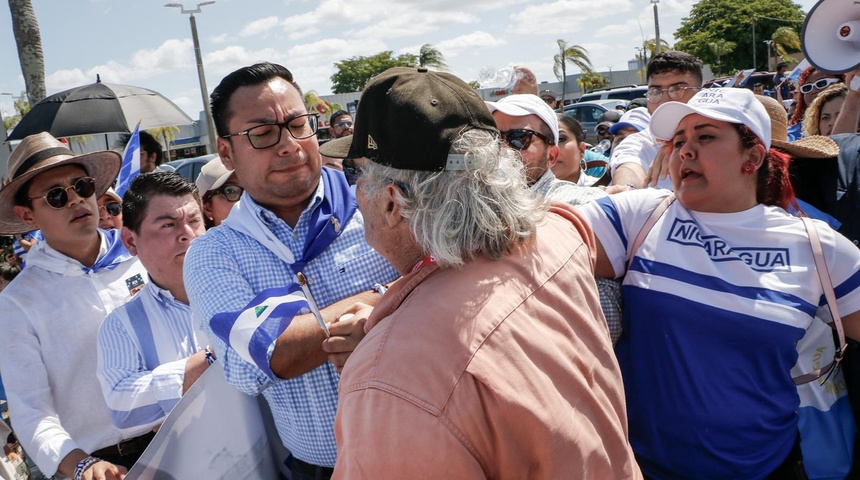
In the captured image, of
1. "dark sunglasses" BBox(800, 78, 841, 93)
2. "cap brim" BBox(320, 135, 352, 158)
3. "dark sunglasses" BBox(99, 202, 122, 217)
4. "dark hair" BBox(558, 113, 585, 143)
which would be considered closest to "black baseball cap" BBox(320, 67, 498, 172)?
"cap brim" BBox(320, 135, 352, 158)

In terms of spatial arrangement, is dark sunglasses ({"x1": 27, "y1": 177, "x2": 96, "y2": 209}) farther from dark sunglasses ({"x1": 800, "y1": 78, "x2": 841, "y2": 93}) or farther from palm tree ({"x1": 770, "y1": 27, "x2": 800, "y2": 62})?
palm tree ({"x1": 770, "y1": 27, "x2": 800, "y2": 62})

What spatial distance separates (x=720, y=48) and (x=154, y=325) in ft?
178

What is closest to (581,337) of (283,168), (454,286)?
(454,286)

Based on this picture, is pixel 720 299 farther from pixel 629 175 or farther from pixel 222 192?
pixel 222 192

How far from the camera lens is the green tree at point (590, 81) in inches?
2007

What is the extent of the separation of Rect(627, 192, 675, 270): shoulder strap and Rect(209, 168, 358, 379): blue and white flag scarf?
92 centimetres

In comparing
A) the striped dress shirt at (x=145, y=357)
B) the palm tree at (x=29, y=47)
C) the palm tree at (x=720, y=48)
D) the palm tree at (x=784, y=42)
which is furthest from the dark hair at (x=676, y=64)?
the palm tree at (x=720, y=48)

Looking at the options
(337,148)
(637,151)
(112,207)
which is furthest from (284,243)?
(112,207)

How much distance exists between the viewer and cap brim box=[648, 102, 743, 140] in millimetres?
1964

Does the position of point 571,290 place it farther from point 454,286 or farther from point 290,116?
point 290,116

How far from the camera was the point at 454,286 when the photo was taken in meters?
1.20

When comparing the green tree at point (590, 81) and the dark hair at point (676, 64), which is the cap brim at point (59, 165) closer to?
the dark hair at point (676, 64)

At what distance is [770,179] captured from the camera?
2039 millimetres

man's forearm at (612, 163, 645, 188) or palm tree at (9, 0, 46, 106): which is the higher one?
palm tree at (9, 0, 46, 106)
